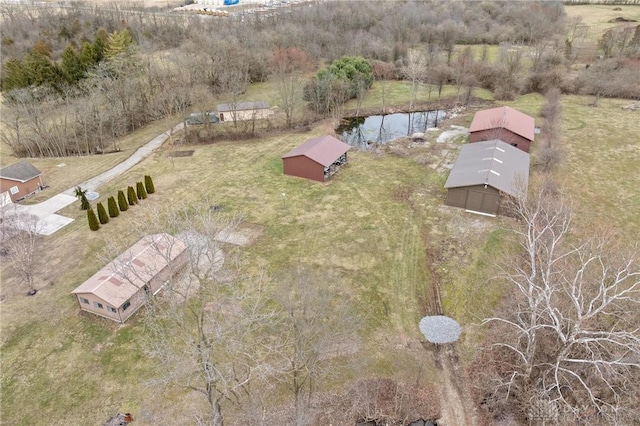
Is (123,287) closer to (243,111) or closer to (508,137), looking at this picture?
(243,111)

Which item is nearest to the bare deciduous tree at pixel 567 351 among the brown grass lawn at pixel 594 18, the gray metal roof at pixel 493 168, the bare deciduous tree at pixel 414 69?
the gray metal roof at pixel 493 168

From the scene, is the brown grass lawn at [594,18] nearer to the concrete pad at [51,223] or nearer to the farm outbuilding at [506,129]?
the farm outbuilding at [506,129]

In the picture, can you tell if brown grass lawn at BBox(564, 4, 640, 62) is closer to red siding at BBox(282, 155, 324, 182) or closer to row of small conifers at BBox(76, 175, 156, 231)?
red siding at BBox(282, 155, 324, 182)

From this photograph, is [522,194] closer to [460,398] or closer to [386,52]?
[460,398]

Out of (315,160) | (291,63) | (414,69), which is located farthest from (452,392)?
(291,63)

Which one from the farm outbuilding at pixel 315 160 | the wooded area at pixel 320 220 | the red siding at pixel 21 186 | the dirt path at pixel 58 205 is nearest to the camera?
the wooded area at pixel 320 220

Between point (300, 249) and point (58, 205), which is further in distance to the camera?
point (58, 205)

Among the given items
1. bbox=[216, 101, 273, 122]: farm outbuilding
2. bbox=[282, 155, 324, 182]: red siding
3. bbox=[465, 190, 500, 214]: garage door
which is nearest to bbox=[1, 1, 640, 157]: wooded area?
bbox=[216, 101, 273, 122]: farm outbuilding
